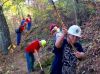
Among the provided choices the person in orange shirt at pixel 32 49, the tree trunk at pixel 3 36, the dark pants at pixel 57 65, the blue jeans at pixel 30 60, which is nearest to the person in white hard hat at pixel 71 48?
the dark pants at pixel 57 65

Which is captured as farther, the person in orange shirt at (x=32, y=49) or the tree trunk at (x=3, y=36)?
the tree trunk at (x=3, y=36)

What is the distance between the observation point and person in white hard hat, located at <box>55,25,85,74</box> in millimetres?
5477

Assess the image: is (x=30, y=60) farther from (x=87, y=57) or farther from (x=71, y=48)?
(x=71, y=48)

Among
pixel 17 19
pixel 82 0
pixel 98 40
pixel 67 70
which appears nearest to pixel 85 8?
pixel 82 0

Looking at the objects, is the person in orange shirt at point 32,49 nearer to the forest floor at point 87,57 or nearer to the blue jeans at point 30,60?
the blue jeans at point 30,60

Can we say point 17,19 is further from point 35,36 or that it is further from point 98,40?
point 98,40

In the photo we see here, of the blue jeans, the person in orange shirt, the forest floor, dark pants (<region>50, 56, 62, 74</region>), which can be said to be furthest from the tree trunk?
dark pants (<region>50, 56, 62, 74</region>)

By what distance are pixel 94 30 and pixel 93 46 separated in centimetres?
274

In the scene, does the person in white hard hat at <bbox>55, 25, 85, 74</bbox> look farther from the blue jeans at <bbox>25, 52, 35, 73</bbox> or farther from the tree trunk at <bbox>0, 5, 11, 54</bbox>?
the tree trunk at <bbox>0, 5, 11, 54</bbox>

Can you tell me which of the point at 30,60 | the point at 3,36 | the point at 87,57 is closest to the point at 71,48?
the point at 87,57

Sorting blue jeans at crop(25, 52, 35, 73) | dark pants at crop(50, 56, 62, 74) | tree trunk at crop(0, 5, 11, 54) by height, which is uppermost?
dark pants at crop(50, 56, 62, 74)

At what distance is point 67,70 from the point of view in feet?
19.2

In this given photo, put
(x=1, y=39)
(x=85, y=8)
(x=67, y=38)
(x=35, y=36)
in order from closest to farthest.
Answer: (x=67, y=38) → (x=85, y=8) → (x=1, y=39) → (x=35, y=36)

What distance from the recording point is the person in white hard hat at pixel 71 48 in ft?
18.0
